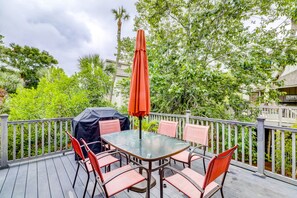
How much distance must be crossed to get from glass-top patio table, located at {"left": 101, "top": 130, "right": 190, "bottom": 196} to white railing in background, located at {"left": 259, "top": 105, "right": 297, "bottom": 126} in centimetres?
798

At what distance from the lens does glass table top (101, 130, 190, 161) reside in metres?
1.87

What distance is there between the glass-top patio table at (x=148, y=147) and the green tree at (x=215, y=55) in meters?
2.65

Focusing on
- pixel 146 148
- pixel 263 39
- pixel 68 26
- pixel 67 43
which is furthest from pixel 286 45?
pixel 67 43

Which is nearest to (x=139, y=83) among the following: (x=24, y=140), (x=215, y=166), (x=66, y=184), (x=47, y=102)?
(x=215, y=166)

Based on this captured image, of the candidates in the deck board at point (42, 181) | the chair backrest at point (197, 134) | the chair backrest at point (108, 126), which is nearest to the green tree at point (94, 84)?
the chair backrest at point (108, 126)

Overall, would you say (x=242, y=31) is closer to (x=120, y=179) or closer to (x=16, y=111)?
(x=120, y=179)

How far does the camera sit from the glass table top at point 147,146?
6.12ft

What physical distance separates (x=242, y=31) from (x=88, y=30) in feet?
25.3

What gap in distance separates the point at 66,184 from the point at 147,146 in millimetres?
1652

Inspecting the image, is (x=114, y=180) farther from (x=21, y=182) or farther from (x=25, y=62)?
(x=25, y=62)

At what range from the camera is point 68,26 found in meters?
7.84

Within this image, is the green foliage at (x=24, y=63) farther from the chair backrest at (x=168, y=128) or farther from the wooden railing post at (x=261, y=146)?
the wooden railing post at (x=261, y=146)

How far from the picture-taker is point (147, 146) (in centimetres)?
219

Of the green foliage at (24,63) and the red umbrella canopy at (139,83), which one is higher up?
the green foliage at (24,63)
